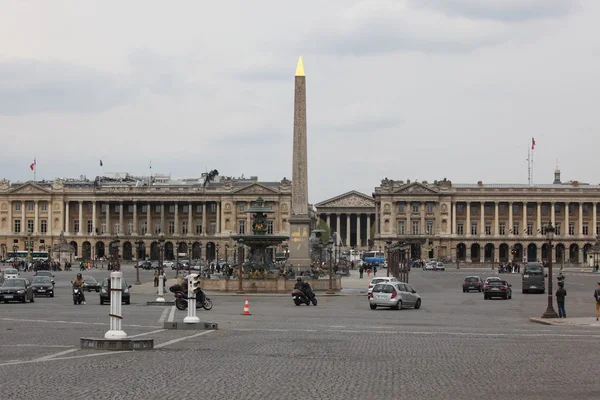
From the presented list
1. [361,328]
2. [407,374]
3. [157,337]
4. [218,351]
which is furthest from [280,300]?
[407,374]

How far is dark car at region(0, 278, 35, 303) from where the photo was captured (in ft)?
156

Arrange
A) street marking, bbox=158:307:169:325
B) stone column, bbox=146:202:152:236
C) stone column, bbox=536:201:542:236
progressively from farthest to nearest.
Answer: stone column, bbox=146:202:152:236 < stone column, bbox=536:201:542:236 < street marking, bbox=158:307:169:325

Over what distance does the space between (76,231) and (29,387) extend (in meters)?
172

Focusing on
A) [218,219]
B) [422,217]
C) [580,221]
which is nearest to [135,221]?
[218,219]

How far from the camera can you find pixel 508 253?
177 metres

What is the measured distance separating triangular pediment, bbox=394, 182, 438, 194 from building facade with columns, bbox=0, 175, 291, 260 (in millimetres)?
19152

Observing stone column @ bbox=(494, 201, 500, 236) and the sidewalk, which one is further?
stone column @ bbox=(494, 201, 500, 236)

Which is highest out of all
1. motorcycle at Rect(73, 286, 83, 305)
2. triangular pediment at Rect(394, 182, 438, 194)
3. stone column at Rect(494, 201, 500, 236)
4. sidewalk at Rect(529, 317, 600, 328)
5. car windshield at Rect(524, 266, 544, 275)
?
triangular pediment at Rect(394, 182, 438, 194)

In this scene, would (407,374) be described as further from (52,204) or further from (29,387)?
(52,204)

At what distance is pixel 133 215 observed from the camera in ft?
604

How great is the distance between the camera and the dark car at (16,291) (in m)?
47.5

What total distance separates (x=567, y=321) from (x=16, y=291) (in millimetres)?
24377

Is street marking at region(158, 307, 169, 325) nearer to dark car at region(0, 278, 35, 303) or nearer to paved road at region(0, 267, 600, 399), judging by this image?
paved road at region(0, 267, 600, 399)

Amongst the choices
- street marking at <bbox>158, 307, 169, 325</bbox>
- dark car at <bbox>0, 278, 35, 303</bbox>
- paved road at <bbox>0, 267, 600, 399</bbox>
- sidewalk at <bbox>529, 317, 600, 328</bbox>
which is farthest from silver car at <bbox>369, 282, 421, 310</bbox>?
dark car at <bbox>0, 278, 35, 303</bbox>
